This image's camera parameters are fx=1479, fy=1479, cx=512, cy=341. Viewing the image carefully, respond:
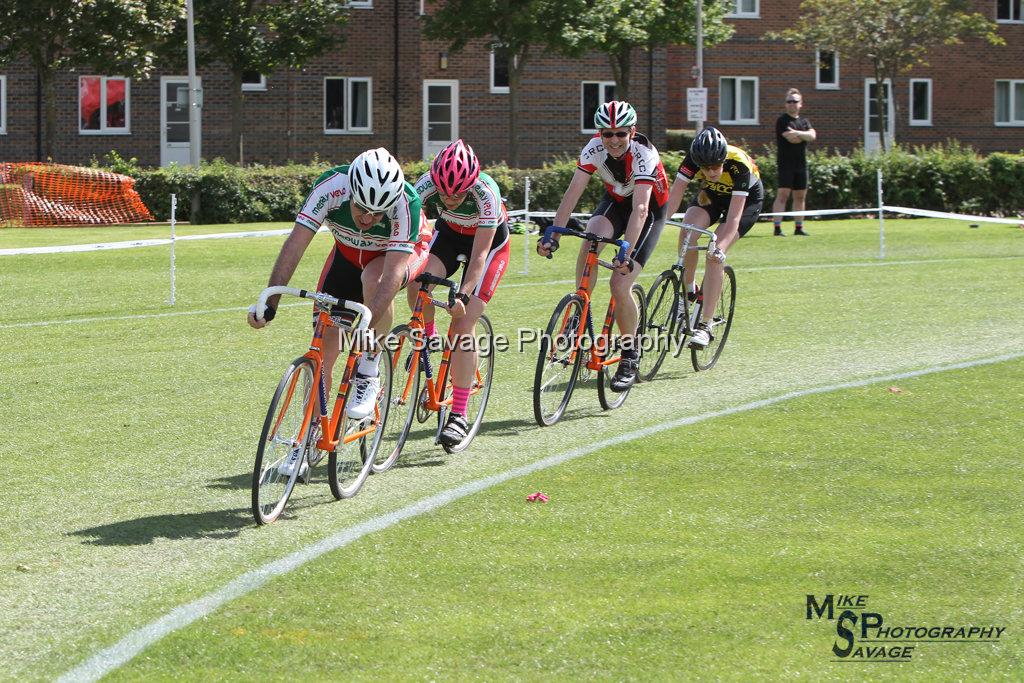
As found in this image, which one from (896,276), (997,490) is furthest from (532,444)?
(896,276)

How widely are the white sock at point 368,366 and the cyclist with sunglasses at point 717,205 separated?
15.0 feet

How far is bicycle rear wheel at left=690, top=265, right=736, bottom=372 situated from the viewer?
1235 centimetres

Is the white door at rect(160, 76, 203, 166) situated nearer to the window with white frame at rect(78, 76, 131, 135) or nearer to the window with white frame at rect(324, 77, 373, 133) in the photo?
the window with white frame at rect(78, 76, 131, 135)

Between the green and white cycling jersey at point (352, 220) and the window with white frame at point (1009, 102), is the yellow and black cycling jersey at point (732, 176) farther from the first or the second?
the window with white frame at point (1009, 102)

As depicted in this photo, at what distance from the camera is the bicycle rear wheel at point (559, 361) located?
9.74m

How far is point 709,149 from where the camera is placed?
1151cm

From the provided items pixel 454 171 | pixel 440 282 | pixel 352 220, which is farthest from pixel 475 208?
pixel 352 220

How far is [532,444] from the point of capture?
9344mm

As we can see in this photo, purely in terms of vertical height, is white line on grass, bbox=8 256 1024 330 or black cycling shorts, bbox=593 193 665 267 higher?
black cycling shorts, bbox=593 193 665 267

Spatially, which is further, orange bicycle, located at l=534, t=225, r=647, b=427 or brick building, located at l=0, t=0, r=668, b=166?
brick building, located at l=0, t=0, r=668, b=166

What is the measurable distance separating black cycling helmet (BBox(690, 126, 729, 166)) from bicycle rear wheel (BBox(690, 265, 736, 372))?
121 cm

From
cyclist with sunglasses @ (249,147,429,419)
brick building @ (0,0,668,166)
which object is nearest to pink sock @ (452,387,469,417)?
cyclist with sunglasses @ (249,147,429,419)

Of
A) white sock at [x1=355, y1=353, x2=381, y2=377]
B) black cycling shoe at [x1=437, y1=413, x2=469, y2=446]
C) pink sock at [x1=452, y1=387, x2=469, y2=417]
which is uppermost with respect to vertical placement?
white sock at [x1=355, y1=353, x2=381, y2=377]

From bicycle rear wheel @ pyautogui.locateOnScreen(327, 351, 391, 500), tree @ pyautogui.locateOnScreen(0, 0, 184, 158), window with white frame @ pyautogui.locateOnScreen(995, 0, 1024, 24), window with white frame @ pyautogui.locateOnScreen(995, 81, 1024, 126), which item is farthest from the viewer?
window with white frame @ pyautogui.locateOnScreen(995, 81, 1024, 126)
